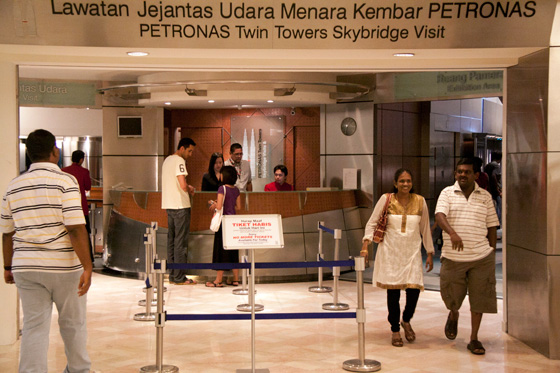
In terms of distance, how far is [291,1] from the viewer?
616 cm

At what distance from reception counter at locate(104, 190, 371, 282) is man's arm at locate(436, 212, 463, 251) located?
3.91 metres

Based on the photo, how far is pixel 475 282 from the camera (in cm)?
644

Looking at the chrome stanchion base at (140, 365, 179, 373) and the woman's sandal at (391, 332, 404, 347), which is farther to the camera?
the woman's sandal at (391, 332, 404, 347)

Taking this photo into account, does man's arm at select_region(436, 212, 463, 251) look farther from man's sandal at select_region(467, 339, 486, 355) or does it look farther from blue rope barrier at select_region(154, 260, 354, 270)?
blue rope barrier at select_region(154, 260, 354, 270)

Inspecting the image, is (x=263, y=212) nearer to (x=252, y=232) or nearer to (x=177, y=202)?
(x=177, y=202)

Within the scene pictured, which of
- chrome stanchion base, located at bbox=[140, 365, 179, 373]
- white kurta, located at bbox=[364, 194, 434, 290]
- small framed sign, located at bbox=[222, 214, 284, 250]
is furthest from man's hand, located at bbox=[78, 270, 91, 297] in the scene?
white kurta, located at bbox=[364, 194, 434, 290]

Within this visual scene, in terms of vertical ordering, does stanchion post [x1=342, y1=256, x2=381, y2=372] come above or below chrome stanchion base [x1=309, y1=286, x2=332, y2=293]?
above

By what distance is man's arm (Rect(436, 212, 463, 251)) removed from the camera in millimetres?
6309

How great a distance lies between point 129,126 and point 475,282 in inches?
326

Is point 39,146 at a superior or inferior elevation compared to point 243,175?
superior

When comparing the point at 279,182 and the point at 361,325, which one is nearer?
the point at 361,325

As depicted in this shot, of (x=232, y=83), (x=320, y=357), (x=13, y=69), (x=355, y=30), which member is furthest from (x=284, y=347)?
(x=232, y=83)

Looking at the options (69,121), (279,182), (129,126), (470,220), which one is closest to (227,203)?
(279,182)

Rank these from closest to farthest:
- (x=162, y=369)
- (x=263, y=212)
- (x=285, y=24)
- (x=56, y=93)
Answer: (x=162, y=369)
(x=285, y=24)
(x=263, y=212)
(x=56, y=93)
